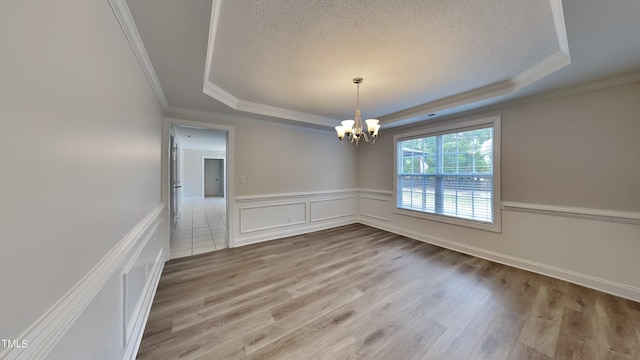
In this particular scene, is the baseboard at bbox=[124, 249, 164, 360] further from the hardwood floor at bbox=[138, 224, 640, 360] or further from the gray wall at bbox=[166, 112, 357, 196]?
the gray wall at bbox=[166, 112, 357, 196]

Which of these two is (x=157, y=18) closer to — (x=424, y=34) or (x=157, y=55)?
(x=157, y=55)

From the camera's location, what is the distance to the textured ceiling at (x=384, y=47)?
4.56 feet

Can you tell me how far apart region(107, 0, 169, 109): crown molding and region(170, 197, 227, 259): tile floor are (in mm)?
2480

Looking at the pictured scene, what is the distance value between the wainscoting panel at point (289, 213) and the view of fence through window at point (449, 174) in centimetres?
134

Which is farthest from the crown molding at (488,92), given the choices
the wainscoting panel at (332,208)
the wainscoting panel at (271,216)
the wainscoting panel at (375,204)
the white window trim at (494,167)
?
the wainscoting panel at (271,216)

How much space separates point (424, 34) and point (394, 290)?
2439 millimetres

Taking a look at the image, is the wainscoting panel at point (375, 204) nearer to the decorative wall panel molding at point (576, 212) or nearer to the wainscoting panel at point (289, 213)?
the wainscoting panel at point (289, 213)

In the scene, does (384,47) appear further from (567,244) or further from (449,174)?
(567,244)

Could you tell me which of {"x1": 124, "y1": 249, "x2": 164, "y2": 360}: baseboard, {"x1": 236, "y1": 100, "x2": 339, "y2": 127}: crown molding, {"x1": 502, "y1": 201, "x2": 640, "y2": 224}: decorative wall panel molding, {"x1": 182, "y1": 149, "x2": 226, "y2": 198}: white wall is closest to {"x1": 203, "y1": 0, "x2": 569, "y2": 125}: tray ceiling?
{"x1": 236, "y1": 100, "x2": 339, "y2": 127}: crown molding

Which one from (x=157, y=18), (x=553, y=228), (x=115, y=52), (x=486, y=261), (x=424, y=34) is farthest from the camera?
(x=486, y=261)

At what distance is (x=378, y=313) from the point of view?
1.91m

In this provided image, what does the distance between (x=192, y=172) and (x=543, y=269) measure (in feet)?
37.4

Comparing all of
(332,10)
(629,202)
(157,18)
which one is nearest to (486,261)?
(629,202)

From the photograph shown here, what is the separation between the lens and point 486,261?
9.86 feet
